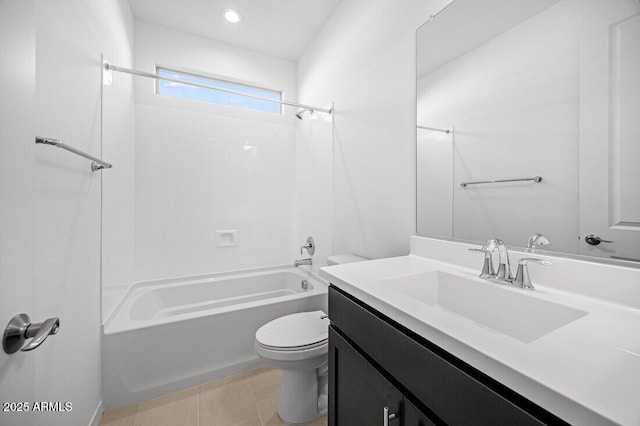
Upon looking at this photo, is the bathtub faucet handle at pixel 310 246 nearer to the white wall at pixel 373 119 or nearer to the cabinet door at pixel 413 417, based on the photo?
the white wall at pixel 373 119

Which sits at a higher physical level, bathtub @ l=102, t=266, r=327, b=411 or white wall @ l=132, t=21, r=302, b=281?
white wall @ l=132, t=21, r=302, b=281

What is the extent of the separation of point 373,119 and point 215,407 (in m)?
1.98

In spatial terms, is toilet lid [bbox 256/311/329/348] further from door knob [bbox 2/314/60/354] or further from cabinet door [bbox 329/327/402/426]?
door knob [bbox 2/314/60/354]

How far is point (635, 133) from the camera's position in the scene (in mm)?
709

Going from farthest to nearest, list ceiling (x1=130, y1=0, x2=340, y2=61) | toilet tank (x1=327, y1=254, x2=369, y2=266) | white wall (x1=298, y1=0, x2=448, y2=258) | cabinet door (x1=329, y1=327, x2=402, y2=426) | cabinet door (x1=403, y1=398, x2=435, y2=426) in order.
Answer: ceiling (x1=130, y1=0, x2=340, y2=61)
toilet tank (x1=327, y1=254, x2=369, y2=266)
white wall (x1=298, y1=0, x2=448, y2=258)
cabinet door (x1=329, y1=327, x2=402, y2=426)
cabinet door (x1=403, y1=398, x2=435, y2=426)

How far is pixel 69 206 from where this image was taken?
1131 mm

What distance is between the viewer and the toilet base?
1375mm

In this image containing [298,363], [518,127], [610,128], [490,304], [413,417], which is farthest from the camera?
[298,363]

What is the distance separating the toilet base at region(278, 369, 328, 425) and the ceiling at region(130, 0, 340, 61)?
2596 mm

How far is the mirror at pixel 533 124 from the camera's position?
2.42 feet

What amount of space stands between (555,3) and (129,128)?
8.60 feet

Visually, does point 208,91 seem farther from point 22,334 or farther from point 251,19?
point 22,334

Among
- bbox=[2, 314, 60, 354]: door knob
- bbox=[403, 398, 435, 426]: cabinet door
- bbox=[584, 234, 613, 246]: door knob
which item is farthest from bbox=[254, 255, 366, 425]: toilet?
bbox=[584, 234, 613, 246]: door knob

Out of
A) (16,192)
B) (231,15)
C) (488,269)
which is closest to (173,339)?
(16,192)
